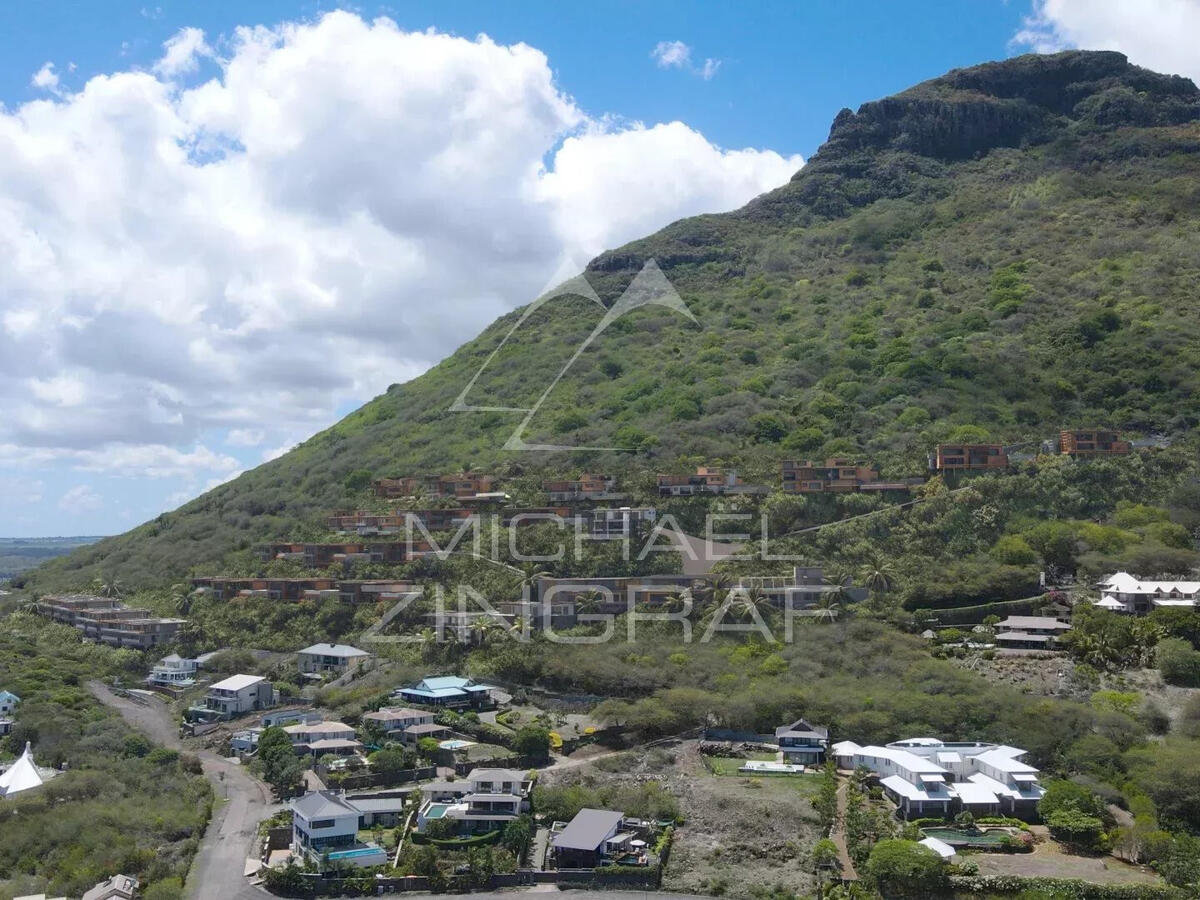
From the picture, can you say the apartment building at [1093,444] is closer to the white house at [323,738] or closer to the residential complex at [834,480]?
the residential complex at [834,480]

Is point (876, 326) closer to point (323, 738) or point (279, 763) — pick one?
point (323, 738)

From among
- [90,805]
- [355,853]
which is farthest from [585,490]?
[90,805]

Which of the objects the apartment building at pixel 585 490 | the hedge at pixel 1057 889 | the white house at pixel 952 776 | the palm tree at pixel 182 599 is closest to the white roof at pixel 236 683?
the palm tree at pixel 182 599

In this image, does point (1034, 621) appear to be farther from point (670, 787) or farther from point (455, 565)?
point (455, 565)

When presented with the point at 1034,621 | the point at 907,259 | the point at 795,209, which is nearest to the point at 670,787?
the point at 1034,621

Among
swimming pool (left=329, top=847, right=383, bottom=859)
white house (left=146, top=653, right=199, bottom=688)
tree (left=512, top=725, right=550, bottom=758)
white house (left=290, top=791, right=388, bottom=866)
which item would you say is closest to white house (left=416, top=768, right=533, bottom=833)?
swimming pool (left=329, top=847, right=383, bottom=859)

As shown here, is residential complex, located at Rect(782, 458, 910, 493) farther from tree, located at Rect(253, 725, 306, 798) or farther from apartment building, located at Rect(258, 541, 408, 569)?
tree, located at Rect(253, 725, 306, 798)
